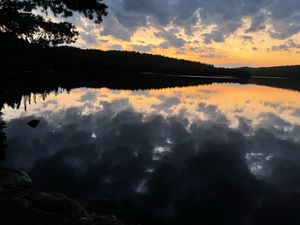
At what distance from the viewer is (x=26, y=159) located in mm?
18234

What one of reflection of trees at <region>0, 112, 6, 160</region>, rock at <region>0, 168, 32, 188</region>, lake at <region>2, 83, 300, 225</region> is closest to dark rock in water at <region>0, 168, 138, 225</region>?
rock at <region>0, 168, 32, 188</region>

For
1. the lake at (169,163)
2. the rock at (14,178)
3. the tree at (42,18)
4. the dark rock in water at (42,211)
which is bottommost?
the lake at (169,163)

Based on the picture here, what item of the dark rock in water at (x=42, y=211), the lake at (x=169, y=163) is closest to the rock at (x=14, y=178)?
the lake at (x=169, y=163)

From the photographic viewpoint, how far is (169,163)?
60.6ft

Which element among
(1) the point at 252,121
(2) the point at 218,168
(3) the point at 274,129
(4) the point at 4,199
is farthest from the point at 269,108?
(4) the point at 4,199

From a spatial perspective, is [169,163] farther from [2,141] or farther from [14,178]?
[2,141]

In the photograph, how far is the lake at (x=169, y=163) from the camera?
12867 millimetres

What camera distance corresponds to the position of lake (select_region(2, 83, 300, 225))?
42.2 feet

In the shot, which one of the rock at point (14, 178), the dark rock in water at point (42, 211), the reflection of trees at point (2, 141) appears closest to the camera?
the dark rock in water at point (42, 211)

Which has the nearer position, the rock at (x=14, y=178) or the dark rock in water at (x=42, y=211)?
the dark rock in water at (x=42, y=211)

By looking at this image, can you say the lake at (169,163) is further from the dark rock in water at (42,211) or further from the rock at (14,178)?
the dark rock in water at (42,211)

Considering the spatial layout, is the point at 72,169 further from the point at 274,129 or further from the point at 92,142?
the point at 274,129

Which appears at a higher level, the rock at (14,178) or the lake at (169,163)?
the rock at (14,178)

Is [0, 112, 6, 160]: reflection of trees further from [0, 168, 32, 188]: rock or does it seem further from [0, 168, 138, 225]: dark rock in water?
[0, 168, 138, 225]: dark rock in water
